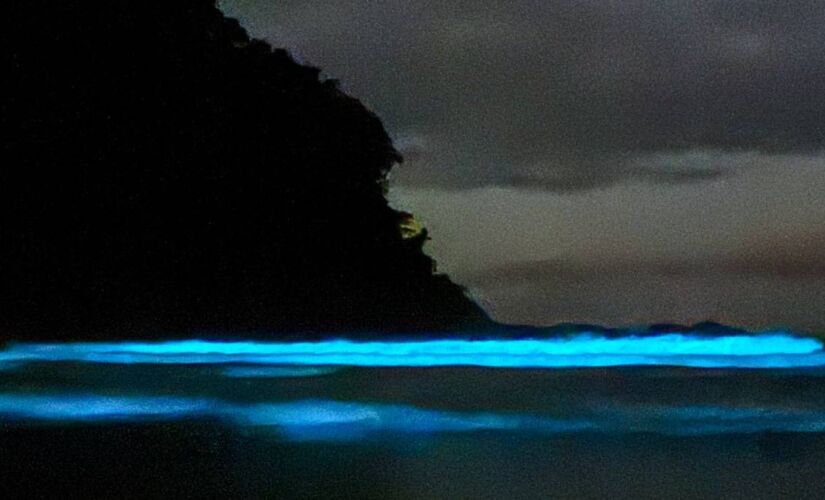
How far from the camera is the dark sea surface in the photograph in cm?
333

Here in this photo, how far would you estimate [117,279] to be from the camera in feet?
31.0

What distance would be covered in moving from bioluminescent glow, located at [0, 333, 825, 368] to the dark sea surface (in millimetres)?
165

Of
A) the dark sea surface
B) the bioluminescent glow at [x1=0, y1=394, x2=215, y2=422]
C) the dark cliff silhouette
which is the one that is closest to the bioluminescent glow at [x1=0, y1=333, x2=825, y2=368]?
the dark sea surface

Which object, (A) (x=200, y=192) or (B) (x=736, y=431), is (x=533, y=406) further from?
(A) (x=200, y=192)

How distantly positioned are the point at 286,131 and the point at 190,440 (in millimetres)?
8010

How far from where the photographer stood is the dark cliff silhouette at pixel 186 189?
924cm

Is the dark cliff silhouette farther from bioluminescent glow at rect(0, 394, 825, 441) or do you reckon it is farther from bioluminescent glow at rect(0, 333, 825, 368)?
bioluminescent glow at rect(0, 394, 825, 441)

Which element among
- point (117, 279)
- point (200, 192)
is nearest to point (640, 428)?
point (117, 279)

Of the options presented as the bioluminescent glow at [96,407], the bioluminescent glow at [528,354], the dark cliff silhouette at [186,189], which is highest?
the dark cliff silhouette at [186,189]

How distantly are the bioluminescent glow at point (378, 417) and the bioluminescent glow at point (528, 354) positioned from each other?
0.78 m

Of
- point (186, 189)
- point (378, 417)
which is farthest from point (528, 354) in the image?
point (186, 189)

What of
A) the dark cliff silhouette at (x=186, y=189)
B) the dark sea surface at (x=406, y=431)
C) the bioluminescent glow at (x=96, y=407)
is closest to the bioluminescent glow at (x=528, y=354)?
the dark sea surface at (x=406, y=431)

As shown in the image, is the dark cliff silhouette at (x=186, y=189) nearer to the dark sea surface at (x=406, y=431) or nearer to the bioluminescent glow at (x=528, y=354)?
the bioluminescent glow at (x=528, y=354)

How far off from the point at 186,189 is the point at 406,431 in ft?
22.6
